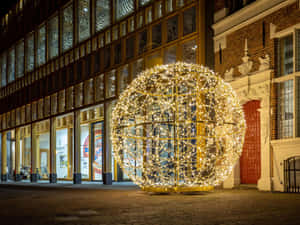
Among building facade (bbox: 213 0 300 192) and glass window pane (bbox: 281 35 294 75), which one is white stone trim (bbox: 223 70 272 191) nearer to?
building facade (bbox: 213 0 300 192)

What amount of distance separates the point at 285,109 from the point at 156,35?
6710 millimetres

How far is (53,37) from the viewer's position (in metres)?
24.0

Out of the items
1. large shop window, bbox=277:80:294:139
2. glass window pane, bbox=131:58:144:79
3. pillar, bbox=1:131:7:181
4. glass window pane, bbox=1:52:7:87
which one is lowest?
→ pillar, bbox=1:131:7:181

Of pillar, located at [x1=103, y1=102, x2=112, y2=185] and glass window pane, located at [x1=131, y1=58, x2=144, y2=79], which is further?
pillar, located at [x1=103, y1=102, x2=112, y2=185]

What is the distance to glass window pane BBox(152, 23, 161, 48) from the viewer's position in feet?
50.6

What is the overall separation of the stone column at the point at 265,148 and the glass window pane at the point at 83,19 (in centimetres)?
1187

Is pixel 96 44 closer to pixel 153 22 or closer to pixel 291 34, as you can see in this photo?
pixel 153 22

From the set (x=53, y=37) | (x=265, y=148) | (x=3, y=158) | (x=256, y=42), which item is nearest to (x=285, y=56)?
(x=256, y=42)

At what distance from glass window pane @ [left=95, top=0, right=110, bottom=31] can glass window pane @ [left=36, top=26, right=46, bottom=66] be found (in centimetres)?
684

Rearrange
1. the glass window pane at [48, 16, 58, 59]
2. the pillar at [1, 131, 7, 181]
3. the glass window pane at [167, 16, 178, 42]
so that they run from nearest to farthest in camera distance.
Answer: the glass window pane at [167, 16, 178, 42] < the glass window pane at [48, 16, 58, 59] < the pillar at [1, 131, 7, 181]

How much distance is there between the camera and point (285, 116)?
1059 cm

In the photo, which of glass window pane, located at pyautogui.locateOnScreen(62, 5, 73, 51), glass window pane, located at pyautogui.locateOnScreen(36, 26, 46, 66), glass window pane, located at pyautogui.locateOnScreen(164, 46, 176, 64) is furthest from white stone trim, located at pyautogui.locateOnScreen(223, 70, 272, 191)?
glass window pane, located at pyautogui.locateOnScreen(36, 26, 46, 66)

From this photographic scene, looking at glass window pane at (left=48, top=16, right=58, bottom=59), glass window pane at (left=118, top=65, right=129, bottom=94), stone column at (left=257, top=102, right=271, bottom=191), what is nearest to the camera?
stone column at (left=257, top=102, right=271, bottom=191)

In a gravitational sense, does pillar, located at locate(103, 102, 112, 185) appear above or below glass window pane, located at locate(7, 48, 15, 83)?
below
